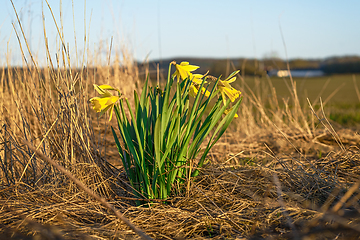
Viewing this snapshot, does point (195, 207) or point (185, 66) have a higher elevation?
point (185, 66)

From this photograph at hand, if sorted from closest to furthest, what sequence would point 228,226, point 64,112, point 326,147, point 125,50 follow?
point 228,226 < point 64,112 < point 326,147 < point 125,50

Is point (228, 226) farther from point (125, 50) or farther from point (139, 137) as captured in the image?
point (125, 50)

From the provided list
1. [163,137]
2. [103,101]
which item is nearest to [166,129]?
[163,137]

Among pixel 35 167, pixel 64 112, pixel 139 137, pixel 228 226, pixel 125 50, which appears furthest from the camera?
pixel 125 50

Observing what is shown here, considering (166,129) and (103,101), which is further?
(166,129)

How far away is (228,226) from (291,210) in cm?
32

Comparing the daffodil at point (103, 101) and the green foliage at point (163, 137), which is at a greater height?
the daffodil at point (103, 101)

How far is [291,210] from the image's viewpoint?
1.27 m

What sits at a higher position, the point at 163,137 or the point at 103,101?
the point at 103,101

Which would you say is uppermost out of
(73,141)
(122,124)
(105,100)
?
(105,100)

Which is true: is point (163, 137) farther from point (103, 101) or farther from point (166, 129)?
point (103, 101)

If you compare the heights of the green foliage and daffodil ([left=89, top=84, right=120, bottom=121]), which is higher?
daffodil ([left=89, top=84, right=120, bottom=121])

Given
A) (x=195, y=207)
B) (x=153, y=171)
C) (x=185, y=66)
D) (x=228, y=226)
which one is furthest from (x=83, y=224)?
(x=185, y=66)

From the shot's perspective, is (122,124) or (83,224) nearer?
(83,224)
